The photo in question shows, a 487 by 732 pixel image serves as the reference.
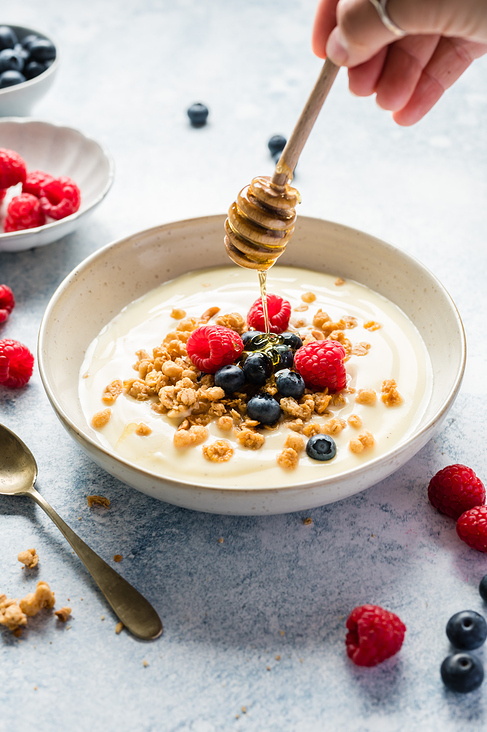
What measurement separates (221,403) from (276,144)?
130cm

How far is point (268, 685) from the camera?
102 centimetres

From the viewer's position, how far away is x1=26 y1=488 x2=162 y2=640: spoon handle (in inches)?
42.6

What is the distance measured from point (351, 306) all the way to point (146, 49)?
2.04m

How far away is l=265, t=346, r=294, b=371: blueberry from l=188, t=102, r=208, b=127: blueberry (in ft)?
4.86

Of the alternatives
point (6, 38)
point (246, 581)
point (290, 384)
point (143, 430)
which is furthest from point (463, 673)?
point (6, 38)

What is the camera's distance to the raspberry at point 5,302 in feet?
5.67

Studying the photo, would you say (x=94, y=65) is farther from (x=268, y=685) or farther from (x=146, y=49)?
(x=268, y=685)

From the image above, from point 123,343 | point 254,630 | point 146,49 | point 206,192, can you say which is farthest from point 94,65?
point 254,630

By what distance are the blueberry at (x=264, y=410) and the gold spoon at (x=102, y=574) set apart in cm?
39

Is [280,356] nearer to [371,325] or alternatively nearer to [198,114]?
[371,325]

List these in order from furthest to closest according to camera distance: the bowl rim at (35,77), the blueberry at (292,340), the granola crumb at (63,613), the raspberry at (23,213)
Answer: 1. the bowl rim at (35,77)
2. the raspberry at (23,213)
3. the blueberry at (292,340)
4. the granola crumb at (63,613)

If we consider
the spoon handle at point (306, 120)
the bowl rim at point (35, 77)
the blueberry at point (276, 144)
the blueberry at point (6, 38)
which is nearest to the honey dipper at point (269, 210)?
the spoon handle at point (306, 120)

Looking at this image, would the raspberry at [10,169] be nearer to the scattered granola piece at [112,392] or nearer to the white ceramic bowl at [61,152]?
the white ceramic bowl at [61,152]

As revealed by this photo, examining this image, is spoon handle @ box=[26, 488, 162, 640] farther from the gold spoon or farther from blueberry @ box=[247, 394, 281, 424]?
blueberry @ box=[247, 394, 281, 424]
